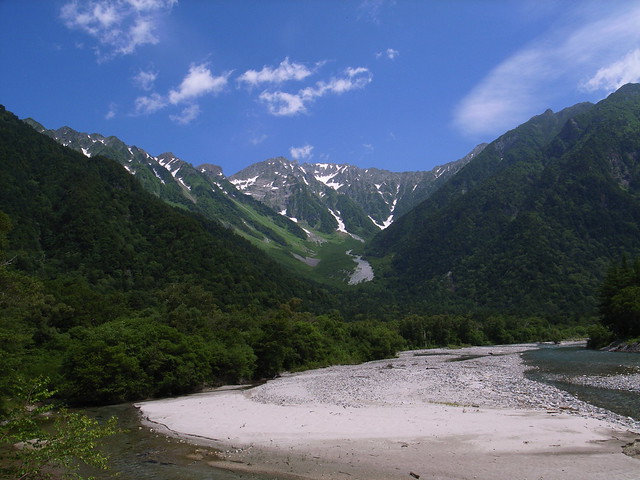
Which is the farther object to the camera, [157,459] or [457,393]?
[457,393]

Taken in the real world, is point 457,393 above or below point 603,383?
above

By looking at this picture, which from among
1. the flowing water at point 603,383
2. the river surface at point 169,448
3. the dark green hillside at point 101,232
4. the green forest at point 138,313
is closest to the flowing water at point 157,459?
the river surface at point 169,448

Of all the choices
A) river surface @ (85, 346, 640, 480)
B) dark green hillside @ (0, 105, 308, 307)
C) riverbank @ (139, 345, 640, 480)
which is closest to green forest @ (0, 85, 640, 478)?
dark green hillside @ (0, 105, 308, 307)

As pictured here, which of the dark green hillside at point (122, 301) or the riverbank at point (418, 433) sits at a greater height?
the dark green hillside at point (122, 301)

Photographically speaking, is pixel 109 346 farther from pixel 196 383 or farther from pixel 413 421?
pixel 413 421

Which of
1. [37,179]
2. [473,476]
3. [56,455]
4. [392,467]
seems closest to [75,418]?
[56,455]

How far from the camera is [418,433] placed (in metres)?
21.3

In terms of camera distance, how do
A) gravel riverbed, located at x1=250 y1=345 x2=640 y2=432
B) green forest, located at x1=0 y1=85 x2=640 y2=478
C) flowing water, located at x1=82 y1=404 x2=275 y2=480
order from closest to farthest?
1. flowing water, located at x1=82 y1=404 x2=275 y2=480
2. gravel riverbed, located at x1=250 y1=345 x2=640 y2=432
3. green forest, located at x1=0 y1=85 x2=640 y2=478

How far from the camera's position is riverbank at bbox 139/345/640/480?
15.8 meters

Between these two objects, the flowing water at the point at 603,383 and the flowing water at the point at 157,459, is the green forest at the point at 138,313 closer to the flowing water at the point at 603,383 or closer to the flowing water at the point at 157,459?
the flowing water at the point at 157,459

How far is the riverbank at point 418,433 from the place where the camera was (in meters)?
15.8

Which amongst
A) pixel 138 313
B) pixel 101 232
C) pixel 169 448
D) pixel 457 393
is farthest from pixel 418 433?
pixel 101 232

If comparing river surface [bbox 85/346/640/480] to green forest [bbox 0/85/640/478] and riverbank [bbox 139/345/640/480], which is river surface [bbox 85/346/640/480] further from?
green forest [bbox 0/85/640/478]

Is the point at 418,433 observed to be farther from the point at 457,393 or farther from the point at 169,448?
the point at 457,393
